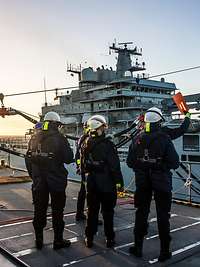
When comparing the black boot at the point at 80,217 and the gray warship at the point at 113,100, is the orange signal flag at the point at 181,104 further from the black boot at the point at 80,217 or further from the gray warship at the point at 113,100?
the gray warship at the point at 113,100

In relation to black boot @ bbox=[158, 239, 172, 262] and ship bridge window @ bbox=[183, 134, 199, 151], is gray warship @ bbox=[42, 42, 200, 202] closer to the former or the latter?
ship bridge window @ bbox=[183, 134, 199, 151]

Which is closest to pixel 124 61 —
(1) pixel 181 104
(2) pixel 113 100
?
(2) pixel 113 100

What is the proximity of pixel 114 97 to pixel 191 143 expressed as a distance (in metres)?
9.11

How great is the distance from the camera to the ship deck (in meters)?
3.62

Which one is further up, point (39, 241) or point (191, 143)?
point (191, 143)

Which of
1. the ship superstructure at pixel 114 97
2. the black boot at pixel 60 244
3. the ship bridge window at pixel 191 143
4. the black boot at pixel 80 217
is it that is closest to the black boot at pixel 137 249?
the black boot at pixel 60 244

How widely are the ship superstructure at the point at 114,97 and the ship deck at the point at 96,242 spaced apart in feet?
58.1

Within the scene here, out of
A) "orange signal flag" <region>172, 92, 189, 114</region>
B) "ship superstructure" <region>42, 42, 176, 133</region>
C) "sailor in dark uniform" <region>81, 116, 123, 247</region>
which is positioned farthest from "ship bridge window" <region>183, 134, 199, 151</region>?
"sailor in dark uniform" <region>81, 116, 123, 247</region>

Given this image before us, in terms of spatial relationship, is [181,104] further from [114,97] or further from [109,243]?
[114,97]

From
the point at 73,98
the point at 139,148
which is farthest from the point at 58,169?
the point at 73,98

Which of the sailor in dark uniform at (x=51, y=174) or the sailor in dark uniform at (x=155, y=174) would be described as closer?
the sailor in dark uniform at (x=155, y=174)

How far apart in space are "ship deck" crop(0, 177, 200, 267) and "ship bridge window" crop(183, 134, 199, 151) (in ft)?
38.0

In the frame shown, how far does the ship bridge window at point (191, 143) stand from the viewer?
17.4 m

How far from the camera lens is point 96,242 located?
4.25 metres
